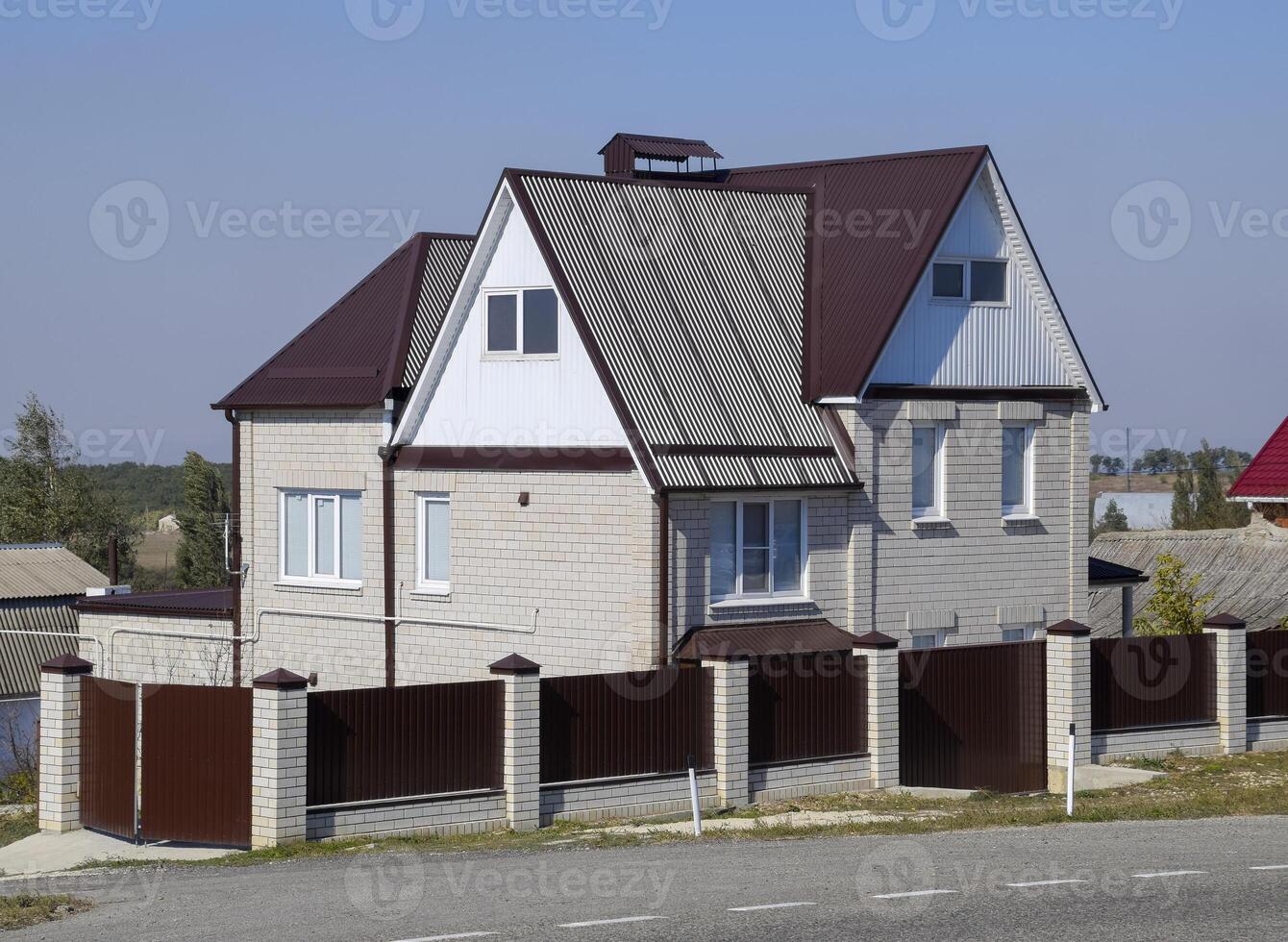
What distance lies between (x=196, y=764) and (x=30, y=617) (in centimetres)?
3199

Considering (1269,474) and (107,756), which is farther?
(1269,474)

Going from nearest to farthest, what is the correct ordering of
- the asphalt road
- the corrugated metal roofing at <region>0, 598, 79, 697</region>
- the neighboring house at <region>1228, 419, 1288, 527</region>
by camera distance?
the asphalt road
the neighboring house at <region>1228, 419, 1288, 527</region>
the corrugated metal roofing at <region>0, 598, 79, 697</region>

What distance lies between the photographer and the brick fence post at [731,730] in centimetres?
2016

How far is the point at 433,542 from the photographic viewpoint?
26078 mm

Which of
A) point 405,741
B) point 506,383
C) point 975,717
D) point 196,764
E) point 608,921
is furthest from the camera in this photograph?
point 506,383

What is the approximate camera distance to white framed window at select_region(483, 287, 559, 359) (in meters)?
24.4

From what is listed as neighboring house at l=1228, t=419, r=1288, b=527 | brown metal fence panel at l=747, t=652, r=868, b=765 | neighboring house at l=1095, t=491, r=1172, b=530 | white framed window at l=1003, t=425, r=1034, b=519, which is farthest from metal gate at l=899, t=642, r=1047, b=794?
neighboring house at l=1095, t=491, r=1172, b=530

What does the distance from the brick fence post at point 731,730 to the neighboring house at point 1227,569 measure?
15.3 meters

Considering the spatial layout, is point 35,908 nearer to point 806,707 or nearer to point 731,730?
point 731,730

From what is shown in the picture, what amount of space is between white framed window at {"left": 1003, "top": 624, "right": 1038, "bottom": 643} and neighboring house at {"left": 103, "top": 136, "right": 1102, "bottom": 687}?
23cm

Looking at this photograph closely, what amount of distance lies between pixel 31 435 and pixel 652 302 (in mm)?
56624

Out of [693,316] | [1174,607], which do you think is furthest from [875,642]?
[1174,607]

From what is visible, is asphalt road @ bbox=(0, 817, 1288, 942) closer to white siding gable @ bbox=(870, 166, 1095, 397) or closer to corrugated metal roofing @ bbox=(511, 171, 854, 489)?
corrugated metal roofing @ bbox=(511, 171, 854, 489)

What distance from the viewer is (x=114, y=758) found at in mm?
18688
